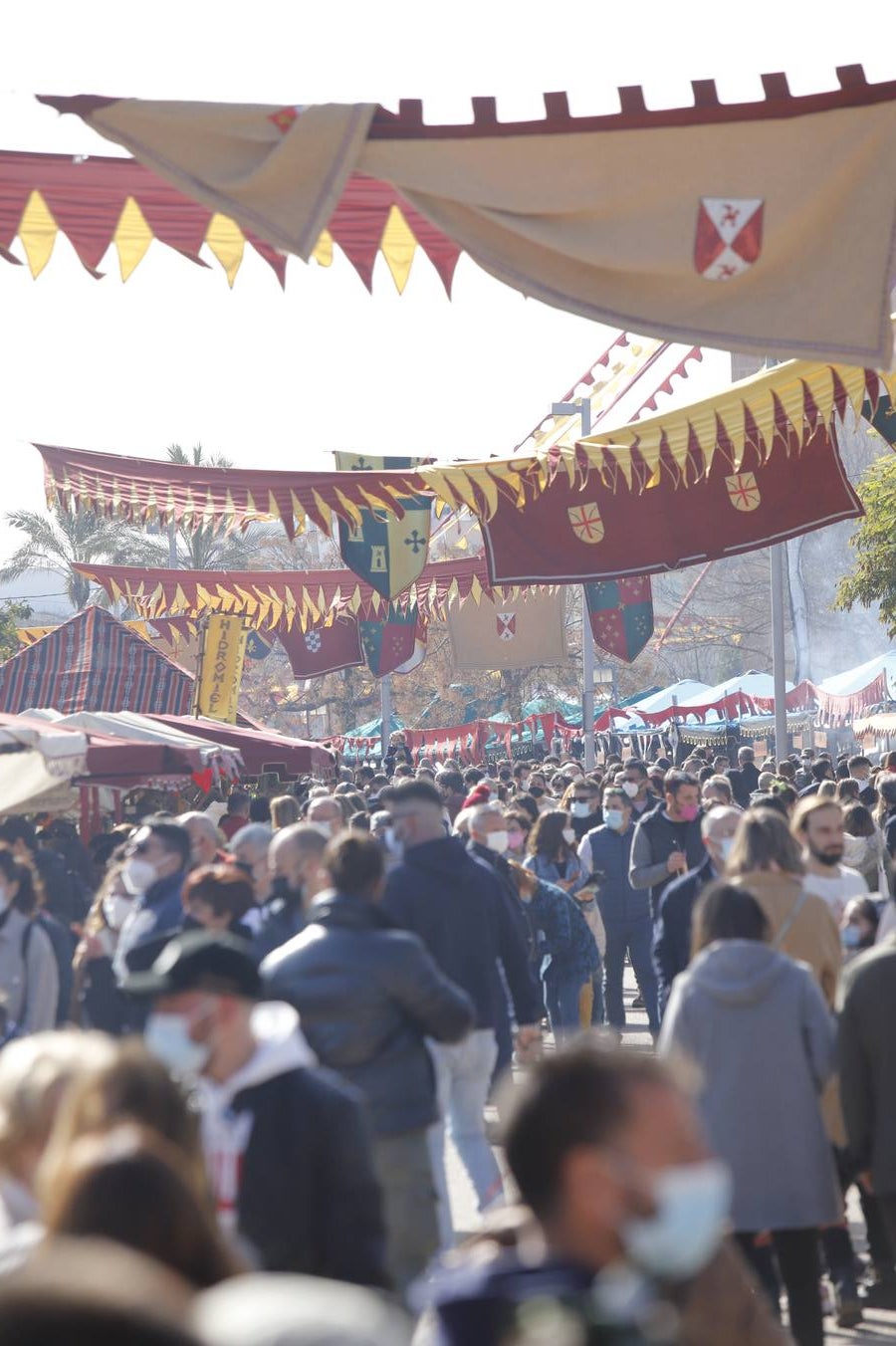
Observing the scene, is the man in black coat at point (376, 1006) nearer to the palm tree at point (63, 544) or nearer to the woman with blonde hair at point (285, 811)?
the woman with blonde hair at point (285, 811)

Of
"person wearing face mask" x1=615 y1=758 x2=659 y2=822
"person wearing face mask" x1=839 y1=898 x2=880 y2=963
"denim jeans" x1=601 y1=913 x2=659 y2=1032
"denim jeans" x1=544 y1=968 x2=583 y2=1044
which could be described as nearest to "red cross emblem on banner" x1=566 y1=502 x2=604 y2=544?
"person wearing face mask" x1=615 y1=758 x2=659 y2=822

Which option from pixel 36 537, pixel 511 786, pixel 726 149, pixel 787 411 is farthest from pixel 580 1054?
pixel 36 537

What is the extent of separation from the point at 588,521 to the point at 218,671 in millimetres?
9398

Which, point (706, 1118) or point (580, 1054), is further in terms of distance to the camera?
point (706, 1118)

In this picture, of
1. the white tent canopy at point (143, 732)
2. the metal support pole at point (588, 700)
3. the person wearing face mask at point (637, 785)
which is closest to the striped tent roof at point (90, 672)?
the white tent canopy at point (143, 732)

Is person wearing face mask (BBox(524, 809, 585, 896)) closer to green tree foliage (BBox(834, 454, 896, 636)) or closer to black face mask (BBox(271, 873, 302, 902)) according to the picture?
black face mask (BBox(271, 873, 302, 902))

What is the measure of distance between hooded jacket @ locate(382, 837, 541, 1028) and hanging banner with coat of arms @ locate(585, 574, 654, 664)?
1989 centimetres

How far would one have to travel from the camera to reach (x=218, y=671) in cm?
2539

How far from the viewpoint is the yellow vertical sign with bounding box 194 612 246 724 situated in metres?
25.3

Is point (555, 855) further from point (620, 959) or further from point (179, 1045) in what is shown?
point (179, 1045)

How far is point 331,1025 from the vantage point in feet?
18.8

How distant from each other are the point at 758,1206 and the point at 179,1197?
3858 millimetres

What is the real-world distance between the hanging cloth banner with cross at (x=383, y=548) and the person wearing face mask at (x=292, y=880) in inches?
557

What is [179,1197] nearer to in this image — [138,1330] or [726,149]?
[138,1330]
